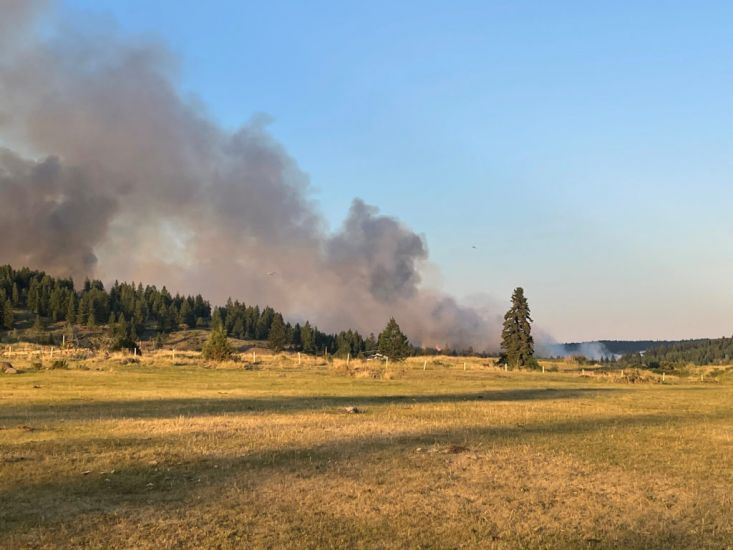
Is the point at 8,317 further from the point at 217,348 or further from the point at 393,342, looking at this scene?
the point at 217,348

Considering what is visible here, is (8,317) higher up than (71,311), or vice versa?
(71,311)

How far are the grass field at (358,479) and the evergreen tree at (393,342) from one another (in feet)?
306

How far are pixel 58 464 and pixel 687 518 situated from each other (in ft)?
38.9

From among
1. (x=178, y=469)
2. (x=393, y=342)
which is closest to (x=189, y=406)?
(x=178, y=469)

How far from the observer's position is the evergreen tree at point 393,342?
11794 cm

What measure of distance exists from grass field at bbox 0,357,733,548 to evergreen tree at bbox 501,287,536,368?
69745 millimetres

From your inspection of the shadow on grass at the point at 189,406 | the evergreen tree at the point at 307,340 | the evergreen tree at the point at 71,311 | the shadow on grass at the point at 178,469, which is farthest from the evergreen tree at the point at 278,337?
the shadow on grass at the point at 178,469

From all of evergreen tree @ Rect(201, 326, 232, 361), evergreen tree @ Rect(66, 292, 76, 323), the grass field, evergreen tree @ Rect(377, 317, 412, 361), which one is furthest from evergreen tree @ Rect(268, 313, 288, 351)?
the grass field

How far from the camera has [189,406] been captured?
2595 cm

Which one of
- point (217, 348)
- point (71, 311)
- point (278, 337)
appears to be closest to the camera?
point (217, 348)

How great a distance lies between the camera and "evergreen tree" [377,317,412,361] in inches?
4643

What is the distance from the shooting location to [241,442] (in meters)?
16.3

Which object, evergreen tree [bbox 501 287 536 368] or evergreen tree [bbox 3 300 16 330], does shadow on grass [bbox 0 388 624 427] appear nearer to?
evergreen tree [bbox 501 287 536 368]

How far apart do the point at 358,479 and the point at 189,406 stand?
50.4 feet
